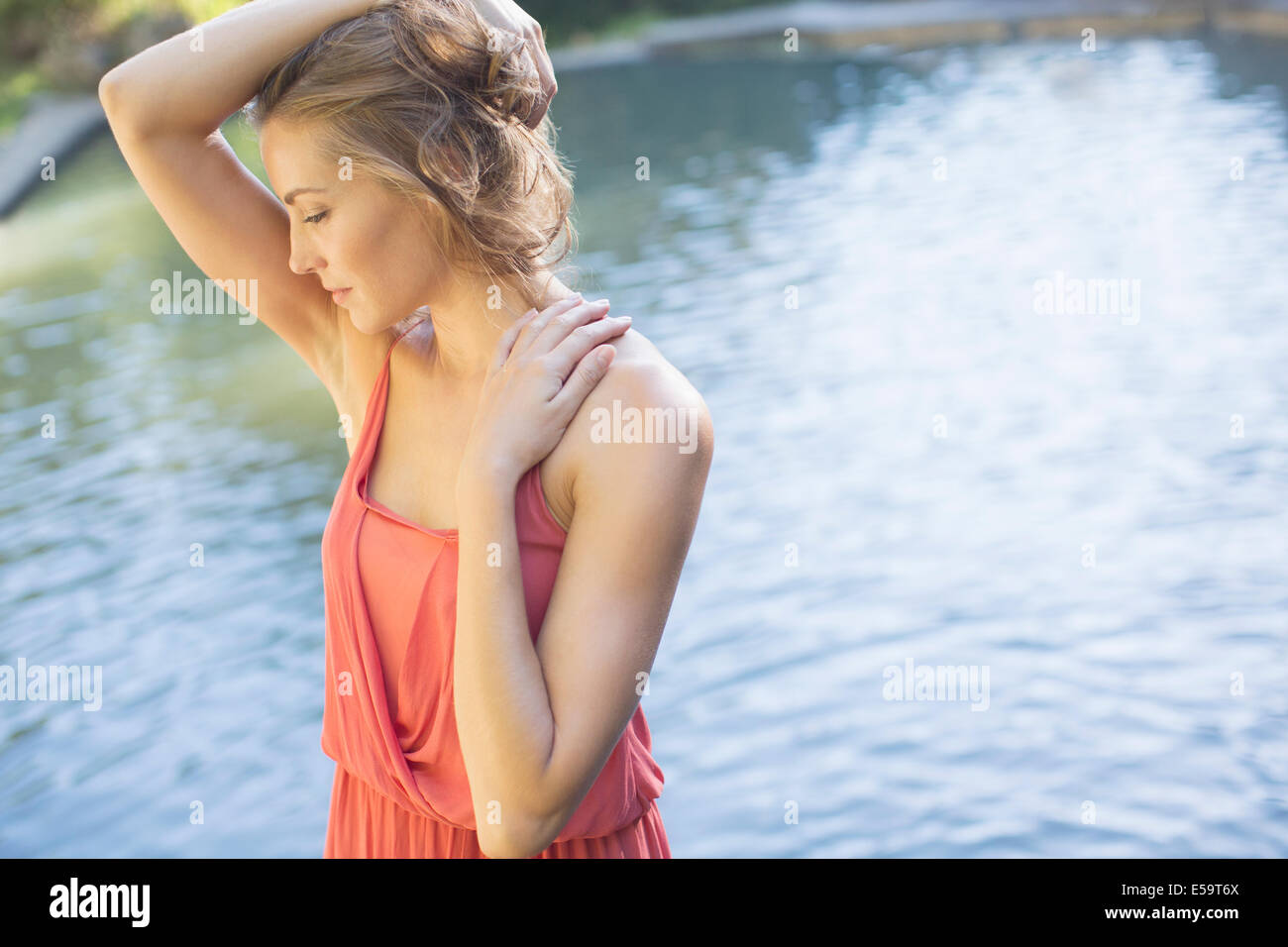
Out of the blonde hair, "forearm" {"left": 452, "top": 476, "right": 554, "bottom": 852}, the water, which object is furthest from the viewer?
the water

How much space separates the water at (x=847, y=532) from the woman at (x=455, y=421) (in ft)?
7.71

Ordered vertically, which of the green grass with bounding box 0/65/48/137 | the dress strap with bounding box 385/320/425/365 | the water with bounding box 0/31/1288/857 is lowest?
the green grass with bounding box 0/65/48/137

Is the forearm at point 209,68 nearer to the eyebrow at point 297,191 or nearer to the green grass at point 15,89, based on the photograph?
the eyebrow at point 297,191

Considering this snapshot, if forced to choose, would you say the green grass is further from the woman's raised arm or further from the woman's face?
the woman's face

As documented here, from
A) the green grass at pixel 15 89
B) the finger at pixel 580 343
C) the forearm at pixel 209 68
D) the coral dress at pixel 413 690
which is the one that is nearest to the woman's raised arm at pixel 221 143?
the forearm at pixel 209 68

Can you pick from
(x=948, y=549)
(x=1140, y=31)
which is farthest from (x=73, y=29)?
(x=948, y=549)

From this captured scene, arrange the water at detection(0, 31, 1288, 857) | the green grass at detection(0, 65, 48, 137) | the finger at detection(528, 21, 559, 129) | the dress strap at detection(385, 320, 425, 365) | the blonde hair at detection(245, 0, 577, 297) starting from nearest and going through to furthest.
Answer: the blonde hair at detection(245, 0, 577, 297)
the finger at detection(528, 21, 559, 129)
the dress strap at detection(385, 320, 425, 365)
the water at detection(0, 31, 1288, 857)
the green grass at detection(0, 65, 48, 137)

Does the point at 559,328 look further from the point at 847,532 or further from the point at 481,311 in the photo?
the point at 847,532

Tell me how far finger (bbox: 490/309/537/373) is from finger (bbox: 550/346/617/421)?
0.29 feet

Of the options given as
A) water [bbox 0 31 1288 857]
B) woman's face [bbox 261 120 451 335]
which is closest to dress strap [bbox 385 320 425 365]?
woman's face [bbox 261 120 451 335]

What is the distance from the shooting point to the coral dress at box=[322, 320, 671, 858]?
4.43 ft

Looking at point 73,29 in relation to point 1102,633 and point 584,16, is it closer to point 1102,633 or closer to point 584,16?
point 584,16

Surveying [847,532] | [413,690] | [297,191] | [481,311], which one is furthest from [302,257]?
[847,532]

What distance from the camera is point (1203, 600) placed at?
439cm
